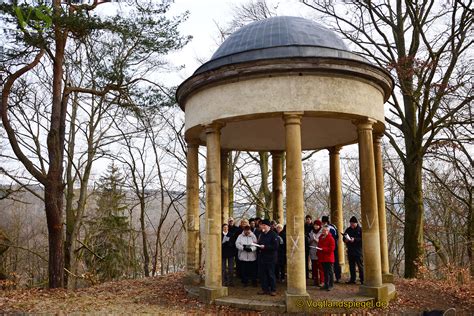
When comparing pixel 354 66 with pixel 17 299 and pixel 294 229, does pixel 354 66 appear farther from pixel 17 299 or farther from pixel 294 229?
pixel 17 299

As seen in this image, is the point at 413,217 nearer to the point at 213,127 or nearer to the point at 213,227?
the point at 213,227

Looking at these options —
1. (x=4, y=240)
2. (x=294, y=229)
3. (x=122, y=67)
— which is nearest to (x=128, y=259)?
(x=4, y=240)

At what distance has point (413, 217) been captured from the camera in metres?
16.0

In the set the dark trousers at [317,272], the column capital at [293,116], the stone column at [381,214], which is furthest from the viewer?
the stone column at [381,214]

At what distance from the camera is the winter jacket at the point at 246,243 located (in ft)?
34.5

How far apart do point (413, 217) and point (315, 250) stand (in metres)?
7.01

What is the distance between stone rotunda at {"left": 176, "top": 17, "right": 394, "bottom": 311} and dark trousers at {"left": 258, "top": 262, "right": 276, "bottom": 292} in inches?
38.1

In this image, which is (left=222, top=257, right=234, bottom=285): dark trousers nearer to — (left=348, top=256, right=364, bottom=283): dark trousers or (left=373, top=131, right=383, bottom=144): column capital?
(left=348, top=256, right=364, bottom=283): dark trousers

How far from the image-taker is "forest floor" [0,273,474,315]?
9.23 metres

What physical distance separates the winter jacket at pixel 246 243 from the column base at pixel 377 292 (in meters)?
2.72

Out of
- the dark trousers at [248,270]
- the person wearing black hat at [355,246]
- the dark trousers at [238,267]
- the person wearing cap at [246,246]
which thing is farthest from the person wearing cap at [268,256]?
the person wearing black hat at [355,246]

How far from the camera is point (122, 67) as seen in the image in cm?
1460

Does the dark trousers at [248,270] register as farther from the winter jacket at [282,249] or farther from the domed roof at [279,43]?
the domed roof at [279,43]

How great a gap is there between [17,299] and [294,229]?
25.2 ft
